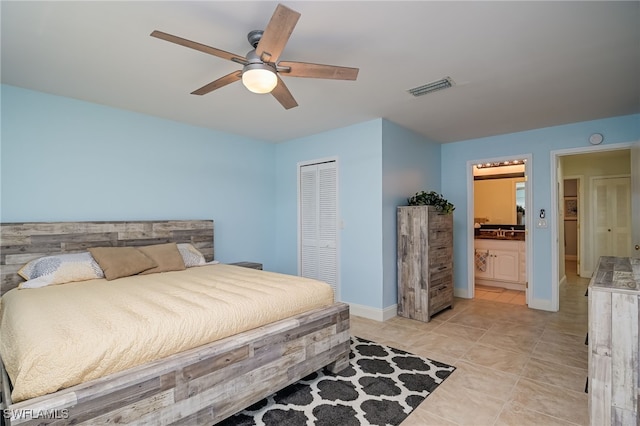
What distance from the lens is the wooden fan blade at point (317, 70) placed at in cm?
203

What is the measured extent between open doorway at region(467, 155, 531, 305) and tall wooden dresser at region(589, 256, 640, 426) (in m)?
3.37

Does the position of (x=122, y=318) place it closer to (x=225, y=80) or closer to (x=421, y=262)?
(x=225, y=80)

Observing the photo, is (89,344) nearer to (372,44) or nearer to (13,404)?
(13,404)

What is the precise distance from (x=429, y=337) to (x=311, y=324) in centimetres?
171

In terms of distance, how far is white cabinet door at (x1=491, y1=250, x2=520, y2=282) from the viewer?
17.7ft

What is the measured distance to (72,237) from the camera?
3172 mm

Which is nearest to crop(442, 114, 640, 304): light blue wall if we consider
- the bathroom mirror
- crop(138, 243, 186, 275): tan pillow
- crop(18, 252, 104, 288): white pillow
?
the bathroom mirror

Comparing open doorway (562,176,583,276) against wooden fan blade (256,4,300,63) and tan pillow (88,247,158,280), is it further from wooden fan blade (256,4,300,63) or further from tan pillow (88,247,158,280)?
tan pillow (88,247,158,280)

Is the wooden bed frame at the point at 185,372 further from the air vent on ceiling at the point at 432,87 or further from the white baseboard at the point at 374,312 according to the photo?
the air vent on ceiling at the point at 432,87

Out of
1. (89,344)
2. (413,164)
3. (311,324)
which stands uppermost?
(413,164)

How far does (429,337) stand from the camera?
11.1 ft

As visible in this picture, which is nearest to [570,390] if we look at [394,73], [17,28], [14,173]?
[394,73]

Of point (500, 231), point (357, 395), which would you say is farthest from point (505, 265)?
point (357, 395)

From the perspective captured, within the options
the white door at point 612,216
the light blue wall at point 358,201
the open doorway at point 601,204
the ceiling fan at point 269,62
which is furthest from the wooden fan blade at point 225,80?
the white door at point 612,216
